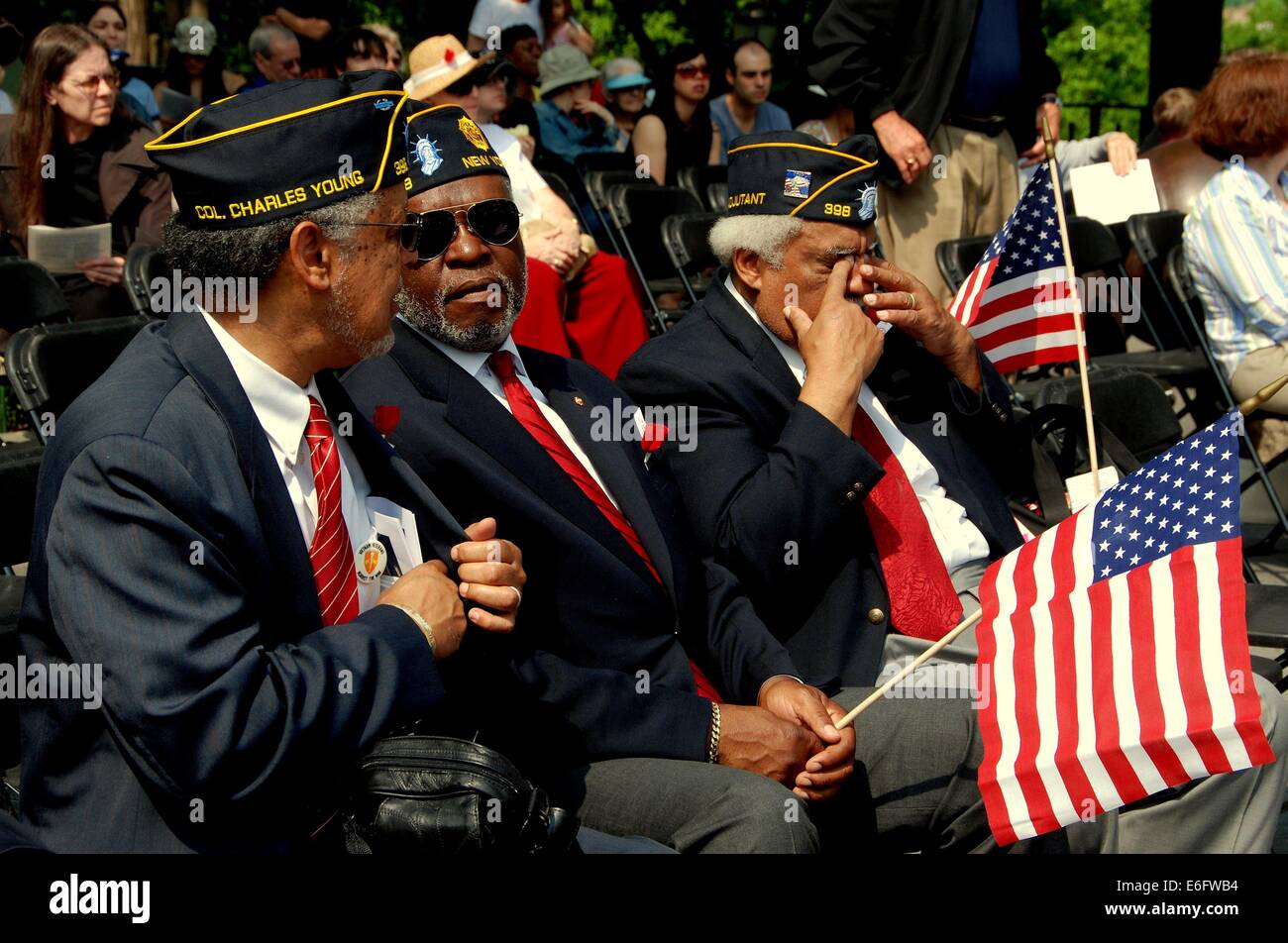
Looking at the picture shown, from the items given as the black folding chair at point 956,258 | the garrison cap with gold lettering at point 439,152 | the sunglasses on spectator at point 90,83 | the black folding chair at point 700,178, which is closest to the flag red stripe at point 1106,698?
the garrison cap with gold lettering at point 439,152

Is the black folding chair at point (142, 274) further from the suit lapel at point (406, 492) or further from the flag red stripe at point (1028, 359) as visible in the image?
the suit lapel at point (406, 492)

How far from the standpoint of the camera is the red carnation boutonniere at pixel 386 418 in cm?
315

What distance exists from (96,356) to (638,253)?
14.8 feet

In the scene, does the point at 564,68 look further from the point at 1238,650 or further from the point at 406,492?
the point at 1238,650

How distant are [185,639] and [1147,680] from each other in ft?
5.50

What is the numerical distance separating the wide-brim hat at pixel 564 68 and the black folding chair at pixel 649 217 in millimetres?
1948

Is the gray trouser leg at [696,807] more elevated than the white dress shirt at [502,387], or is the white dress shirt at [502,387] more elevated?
the white dress shirt at [502,387]

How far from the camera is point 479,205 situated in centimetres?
351

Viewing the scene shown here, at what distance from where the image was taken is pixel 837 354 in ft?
12.1

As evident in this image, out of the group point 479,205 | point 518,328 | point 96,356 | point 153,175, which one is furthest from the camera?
point 153,175

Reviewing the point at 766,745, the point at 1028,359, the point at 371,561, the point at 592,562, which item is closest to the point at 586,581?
the point at 592,562
